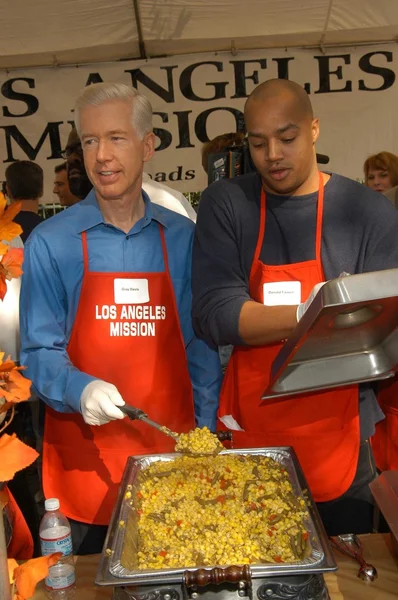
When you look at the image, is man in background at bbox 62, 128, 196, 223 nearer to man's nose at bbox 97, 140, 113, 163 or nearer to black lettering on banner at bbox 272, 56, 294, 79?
man's nose at bbox 97, 140, 113, 163

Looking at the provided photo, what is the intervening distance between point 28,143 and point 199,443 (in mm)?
3372

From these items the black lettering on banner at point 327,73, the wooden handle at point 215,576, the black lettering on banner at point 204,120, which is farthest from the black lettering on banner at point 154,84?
the wooden handle at point 215,576

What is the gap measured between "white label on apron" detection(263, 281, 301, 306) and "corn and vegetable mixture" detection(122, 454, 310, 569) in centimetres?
39

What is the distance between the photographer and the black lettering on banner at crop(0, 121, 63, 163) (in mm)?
4191

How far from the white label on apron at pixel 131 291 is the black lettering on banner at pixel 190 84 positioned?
2.85m

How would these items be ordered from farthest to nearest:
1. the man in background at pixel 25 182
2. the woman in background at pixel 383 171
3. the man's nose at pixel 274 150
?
1. the woman in background at pixel 383 171
2. the man in background at pixel 25 182
3. the man's nose at pixel 274 150

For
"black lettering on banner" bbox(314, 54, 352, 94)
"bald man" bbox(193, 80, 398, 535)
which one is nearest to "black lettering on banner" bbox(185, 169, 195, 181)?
"black lettering on banner" bbox(314, 54, 352, 94)

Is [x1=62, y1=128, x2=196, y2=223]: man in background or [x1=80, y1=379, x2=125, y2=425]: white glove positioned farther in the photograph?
[x1=62, y1=128, x2=196, y2=223]: man in background

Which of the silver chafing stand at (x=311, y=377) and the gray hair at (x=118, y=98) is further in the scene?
the gray hair at (x=118, y=98)

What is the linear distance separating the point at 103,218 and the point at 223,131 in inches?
109

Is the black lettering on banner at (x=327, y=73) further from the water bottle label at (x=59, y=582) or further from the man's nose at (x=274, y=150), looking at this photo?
the water bottle label at (x=59, y=582)

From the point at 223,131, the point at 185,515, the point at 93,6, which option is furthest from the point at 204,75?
the point at 185,515

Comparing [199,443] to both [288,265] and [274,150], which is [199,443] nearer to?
[288,265]

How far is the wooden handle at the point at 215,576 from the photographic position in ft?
3.02
